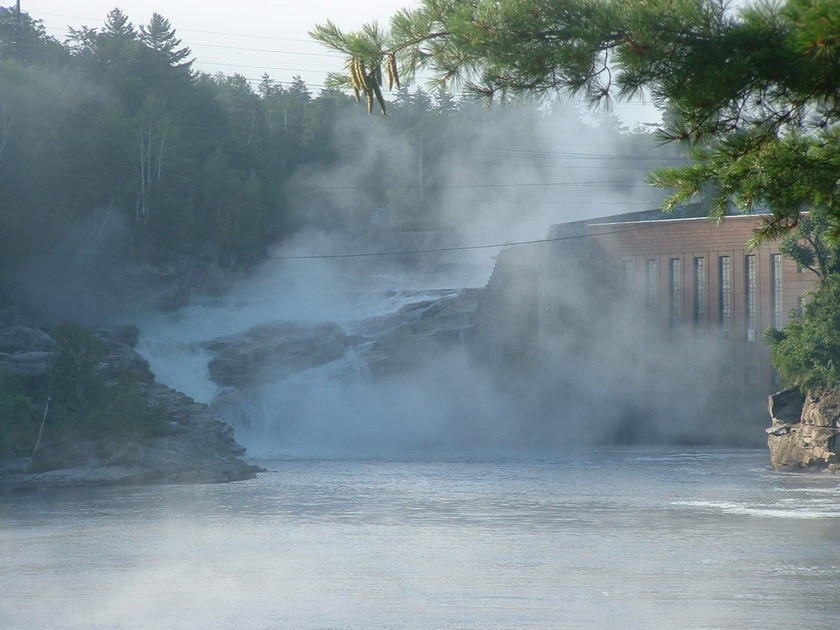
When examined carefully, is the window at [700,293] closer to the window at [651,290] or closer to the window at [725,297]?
the window at [725,297]

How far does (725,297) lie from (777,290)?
9.95ft

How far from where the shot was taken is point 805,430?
146ft

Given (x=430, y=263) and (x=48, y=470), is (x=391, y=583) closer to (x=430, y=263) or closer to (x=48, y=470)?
(x=48, y=470)

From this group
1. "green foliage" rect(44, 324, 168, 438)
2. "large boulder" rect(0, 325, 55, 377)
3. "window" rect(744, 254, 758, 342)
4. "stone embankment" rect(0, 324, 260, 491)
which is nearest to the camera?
"stone embankment" rect(0, 324, 260, 491)

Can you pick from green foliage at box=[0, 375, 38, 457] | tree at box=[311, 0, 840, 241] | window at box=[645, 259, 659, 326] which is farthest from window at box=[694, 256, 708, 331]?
tree at box=[311, 0, 840, 241]

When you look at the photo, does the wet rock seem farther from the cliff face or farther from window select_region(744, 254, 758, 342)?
the cliff face

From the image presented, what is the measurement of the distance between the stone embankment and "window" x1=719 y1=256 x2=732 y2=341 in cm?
2546

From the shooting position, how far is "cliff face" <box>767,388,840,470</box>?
4353cm

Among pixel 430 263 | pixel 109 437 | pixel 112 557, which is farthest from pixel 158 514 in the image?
pixel 430 263

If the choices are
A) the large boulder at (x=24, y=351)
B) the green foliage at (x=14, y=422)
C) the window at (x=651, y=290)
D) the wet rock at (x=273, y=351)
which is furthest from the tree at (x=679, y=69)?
the wet rock at (x=273, y=351)

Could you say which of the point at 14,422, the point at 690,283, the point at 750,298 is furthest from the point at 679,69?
the point at 690,283

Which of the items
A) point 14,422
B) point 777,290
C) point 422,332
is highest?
point 777,290

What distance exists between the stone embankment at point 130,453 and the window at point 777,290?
87.9ft

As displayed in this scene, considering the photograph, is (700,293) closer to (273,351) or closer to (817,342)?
(817,342)
